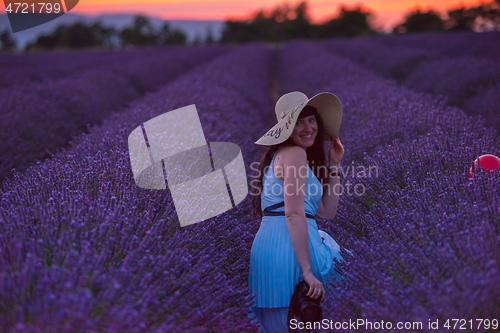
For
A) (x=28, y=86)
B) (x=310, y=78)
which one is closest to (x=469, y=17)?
(x=310, y=78)

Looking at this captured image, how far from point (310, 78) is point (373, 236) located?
6.32m

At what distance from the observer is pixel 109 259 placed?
1.66 meters

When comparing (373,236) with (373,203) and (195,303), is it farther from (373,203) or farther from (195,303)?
(195,303)

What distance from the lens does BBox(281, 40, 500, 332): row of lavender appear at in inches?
59.9

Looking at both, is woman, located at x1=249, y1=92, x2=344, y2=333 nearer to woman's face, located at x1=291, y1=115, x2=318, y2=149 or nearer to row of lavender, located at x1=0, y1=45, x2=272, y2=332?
woman's face, located at x1=291, y1=115, x2=318, y2=149

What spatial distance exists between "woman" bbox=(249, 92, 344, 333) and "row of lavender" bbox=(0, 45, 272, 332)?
119 mm

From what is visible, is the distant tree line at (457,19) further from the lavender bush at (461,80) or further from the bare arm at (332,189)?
the bare arm at (332,189)

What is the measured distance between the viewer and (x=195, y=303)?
1.71m

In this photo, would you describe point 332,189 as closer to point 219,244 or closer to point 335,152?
point 335,152

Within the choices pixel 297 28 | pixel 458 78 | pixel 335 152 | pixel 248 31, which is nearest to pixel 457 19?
pixel 297 28

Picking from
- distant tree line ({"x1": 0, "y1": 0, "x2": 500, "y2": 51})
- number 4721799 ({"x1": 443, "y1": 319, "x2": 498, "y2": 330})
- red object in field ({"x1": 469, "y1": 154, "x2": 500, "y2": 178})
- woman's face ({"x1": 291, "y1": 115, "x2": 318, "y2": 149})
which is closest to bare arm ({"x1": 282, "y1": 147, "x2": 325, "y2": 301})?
woman's face ({"x1": 291, "y1": 115, "x2": 318, "y2": 149})

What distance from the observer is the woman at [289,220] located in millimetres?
2061

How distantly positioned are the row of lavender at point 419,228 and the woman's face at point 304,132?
501mm

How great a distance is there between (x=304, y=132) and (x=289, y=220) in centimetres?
46
